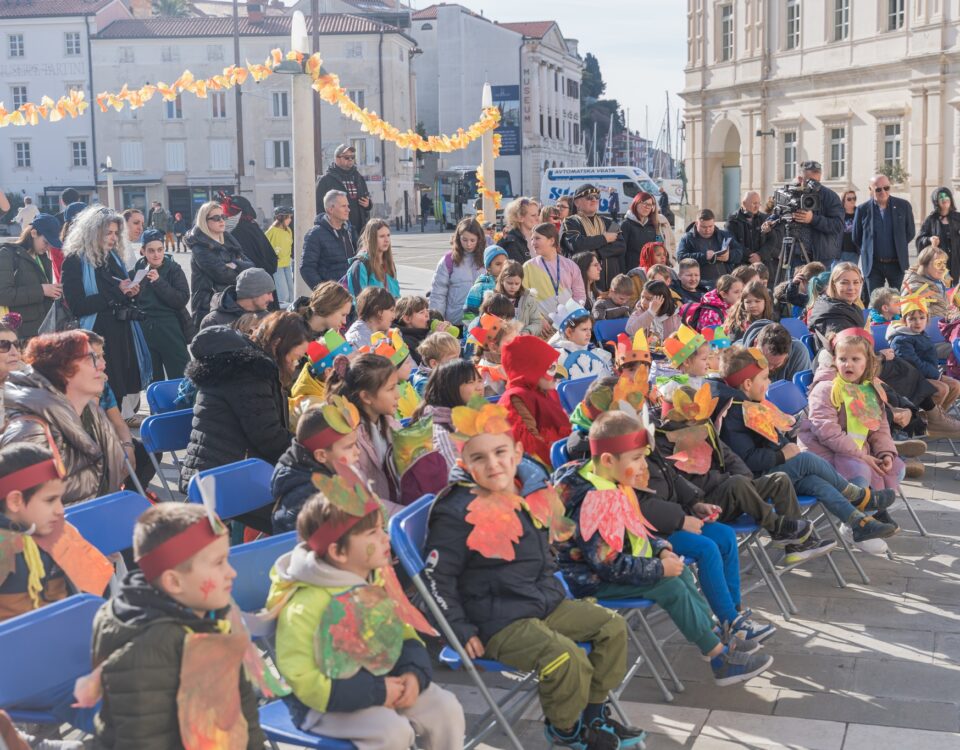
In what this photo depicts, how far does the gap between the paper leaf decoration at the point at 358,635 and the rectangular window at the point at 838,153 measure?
37.6 m

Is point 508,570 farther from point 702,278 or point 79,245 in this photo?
point 702,278

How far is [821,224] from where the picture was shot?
12297 millimetres

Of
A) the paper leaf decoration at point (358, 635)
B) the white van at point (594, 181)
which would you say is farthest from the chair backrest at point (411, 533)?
the white van at point (594, 181)

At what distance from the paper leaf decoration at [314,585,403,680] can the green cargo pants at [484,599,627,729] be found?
0.60 meters

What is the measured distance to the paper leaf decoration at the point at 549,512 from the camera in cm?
434

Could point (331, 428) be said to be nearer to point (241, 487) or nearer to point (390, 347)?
point (241, 487)

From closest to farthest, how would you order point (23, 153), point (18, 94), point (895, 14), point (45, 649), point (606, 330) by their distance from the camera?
point (45, 649), point (606, 330), point (895, 14), point (23, 153), point (18, 94)

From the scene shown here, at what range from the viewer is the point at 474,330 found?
7.23 meters

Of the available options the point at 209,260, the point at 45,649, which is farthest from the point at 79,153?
the point at 45,649

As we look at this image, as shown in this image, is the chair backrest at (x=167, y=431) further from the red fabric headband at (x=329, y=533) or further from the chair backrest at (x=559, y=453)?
the red fabric headband at (x=329, y=533)

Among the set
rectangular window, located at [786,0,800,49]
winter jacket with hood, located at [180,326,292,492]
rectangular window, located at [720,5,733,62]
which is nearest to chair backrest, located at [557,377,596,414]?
winter jacket with hood, located at [180,326,292,492]

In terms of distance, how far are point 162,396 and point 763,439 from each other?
10.8 feet

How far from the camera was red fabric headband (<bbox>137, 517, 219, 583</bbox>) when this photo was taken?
2955mm

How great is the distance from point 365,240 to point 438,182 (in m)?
55.9
